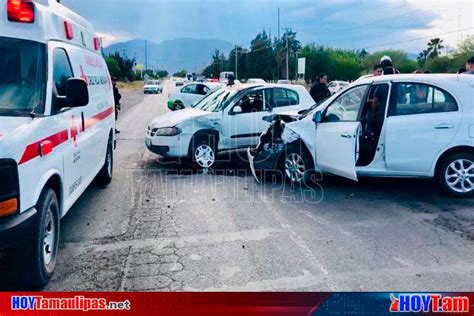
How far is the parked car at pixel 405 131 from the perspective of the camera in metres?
5.96

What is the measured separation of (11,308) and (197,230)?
229 cm

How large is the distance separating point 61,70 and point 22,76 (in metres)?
0.63

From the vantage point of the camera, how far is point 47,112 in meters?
3.80

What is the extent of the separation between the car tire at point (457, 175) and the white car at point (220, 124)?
3.59 m

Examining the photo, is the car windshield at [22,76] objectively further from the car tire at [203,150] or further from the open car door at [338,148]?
the car tire at [203,150]

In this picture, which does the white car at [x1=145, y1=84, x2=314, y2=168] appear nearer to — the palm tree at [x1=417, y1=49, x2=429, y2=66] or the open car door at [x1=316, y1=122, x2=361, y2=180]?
the open car door at [x1=316, y1=122, x2=361, y2=180]

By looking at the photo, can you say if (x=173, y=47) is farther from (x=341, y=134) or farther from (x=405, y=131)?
(x=405, y=131)

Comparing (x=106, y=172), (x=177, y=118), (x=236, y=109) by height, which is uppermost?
(x=236, y=109)

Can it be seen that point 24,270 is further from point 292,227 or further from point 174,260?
point 292,227

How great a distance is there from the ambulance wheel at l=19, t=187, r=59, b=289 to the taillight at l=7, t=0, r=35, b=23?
1.53 metres

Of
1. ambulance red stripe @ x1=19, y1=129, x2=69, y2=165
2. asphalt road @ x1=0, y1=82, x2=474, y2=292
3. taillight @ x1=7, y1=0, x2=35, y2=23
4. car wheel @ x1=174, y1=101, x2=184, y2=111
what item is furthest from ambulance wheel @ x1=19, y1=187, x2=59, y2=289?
car wheel @ x1=174, y1=101, x2=184, y2=111

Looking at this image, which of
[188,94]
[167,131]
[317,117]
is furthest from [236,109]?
[188,94]

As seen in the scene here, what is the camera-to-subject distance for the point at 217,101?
8945 mm

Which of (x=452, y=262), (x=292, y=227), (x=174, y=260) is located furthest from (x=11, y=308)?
(x=452, y=262)
